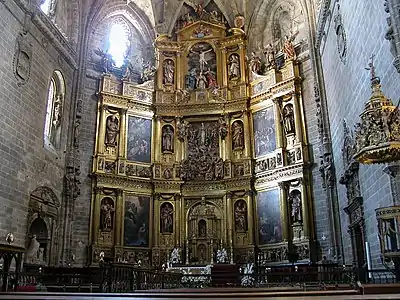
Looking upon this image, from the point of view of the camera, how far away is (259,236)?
61.9 feet

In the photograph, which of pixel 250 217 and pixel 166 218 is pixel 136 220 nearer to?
pixel 166 218

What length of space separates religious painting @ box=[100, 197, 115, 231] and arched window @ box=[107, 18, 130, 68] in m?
7.17

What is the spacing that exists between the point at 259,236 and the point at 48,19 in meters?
12.3

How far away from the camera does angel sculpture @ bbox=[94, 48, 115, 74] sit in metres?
21.0

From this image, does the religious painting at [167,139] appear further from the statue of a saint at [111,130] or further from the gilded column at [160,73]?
the statue of a saint at [111,130]

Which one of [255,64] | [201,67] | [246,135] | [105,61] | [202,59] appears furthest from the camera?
[202,59]

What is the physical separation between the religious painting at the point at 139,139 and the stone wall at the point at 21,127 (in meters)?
3.83

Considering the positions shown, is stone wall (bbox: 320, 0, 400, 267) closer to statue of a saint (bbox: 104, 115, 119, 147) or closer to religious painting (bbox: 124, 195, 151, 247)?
religious painting (bbox: 124, 195, 151, 247)

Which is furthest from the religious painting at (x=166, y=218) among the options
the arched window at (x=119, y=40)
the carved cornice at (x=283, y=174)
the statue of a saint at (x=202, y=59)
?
the arched window at (x=119, y=40)

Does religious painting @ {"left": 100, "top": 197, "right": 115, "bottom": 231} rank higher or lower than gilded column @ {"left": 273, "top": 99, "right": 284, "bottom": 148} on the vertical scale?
lower

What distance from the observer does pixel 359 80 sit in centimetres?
1166

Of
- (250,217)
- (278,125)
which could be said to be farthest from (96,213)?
(278,125)

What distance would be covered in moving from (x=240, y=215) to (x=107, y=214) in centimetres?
587

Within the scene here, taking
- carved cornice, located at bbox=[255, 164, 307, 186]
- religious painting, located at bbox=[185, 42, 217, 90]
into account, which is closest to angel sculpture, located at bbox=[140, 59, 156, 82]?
religious painting, located at bbox=[185, 42, 217, 90]
